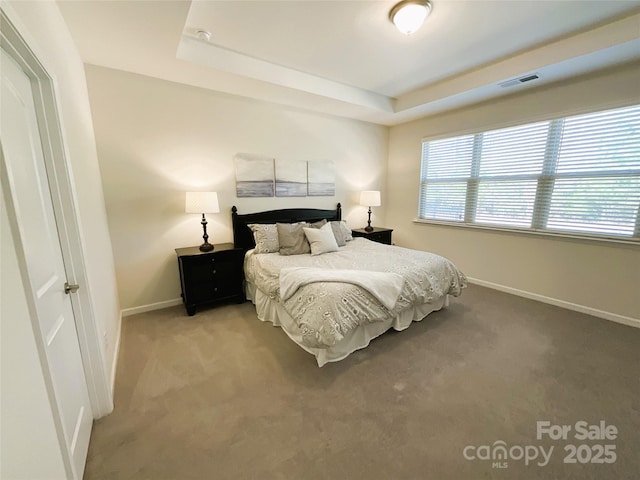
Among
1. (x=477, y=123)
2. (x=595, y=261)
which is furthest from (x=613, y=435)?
(x=477, y=123)

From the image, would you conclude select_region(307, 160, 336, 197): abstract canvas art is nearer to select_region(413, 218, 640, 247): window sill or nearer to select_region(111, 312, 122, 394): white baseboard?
select_region(413, 218, 640, 247): window sill

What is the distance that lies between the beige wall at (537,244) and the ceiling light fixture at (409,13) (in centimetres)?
205

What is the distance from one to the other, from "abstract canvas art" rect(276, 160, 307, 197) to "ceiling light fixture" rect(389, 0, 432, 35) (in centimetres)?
211

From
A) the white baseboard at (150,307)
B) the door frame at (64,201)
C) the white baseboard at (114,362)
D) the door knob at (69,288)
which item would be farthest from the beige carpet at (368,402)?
the door knob at (69,288)

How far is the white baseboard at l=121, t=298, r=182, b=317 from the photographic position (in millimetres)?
2980

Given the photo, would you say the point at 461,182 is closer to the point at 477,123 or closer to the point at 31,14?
the point at 477,123

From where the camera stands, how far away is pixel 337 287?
2.11 m

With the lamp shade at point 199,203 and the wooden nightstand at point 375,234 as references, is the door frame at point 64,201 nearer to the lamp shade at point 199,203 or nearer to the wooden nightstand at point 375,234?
the lamp shade at point 199,203

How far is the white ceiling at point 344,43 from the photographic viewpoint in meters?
1.98

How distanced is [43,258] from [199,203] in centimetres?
180

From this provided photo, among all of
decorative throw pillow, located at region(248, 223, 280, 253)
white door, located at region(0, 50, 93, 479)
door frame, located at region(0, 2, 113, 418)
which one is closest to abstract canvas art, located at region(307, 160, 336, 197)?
decorative throw pillow, located at region(248, 223, 280, 253)

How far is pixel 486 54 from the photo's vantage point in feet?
8.92

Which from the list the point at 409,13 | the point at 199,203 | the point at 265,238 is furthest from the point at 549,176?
the point at 199,203

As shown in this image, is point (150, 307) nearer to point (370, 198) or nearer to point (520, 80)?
point (370, 198)
